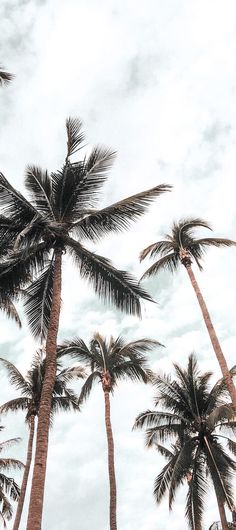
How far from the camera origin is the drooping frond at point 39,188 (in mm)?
13953

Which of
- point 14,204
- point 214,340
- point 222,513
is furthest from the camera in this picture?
point 214,340

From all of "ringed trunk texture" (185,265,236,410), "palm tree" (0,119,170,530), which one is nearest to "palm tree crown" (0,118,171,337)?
"palm tree" (0,119,170,530)

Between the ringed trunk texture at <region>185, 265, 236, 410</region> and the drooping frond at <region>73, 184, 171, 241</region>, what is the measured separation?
808 centimetres

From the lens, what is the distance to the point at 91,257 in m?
14.0

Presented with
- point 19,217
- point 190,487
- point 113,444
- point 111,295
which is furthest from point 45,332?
point 190,487

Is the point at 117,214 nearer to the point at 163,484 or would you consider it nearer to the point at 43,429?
the point at 43,429

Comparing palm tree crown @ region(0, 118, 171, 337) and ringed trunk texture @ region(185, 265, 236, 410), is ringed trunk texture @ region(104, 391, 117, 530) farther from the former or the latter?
palm tree crown @ region(0, 118, 171, 337)

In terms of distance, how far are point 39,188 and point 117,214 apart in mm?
2340

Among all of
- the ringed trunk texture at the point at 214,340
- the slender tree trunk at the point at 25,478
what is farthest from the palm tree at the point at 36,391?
the ringed trunk texture at the point at 214,340

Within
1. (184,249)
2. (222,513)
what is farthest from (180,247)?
(222,513)

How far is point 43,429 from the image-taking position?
9.99 metres

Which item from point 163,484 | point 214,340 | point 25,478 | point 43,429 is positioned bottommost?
point 43,429

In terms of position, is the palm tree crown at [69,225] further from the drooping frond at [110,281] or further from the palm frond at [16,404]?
the palm frond at [16,404]

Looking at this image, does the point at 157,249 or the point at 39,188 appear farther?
the point at 157,249
